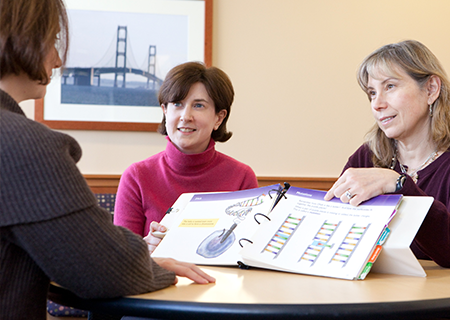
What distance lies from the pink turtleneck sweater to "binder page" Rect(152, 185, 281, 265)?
0.50m

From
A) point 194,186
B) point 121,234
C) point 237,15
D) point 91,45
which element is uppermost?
point 237,15

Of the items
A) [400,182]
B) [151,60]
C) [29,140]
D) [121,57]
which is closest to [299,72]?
[151,60]

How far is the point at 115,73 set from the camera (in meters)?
2.78

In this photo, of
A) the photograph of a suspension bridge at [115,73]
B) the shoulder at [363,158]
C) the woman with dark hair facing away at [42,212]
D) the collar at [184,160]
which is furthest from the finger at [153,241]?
the photograph of a suspension bridge at [115,73]

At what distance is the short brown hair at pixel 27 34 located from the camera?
2.46 feet

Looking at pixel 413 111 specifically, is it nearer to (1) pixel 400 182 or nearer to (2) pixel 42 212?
(1) pixel 400 182

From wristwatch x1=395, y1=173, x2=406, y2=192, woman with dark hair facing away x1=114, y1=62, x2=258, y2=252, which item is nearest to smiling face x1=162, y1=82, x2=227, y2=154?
woman with dark hair facing away x1=114, y1=62, x2=258, y2=252

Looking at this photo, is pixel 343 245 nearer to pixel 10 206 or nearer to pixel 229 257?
pixel 229 257

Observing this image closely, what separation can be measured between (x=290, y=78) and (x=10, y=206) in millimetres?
2524

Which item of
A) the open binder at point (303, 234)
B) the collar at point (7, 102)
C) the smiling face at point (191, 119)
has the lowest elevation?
the open binder at point (303, 234)

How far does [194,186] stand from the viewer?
1.82m

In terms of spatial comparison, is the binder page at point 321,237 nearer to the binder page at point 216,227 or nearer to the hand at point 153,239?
the binder page at point 216,227

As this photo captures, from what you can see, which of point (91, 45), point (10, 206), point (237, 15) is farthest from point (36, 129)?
point (237, 15)

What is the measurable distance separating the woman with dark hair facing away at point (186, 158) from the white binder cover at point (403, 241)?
0.95 metres
